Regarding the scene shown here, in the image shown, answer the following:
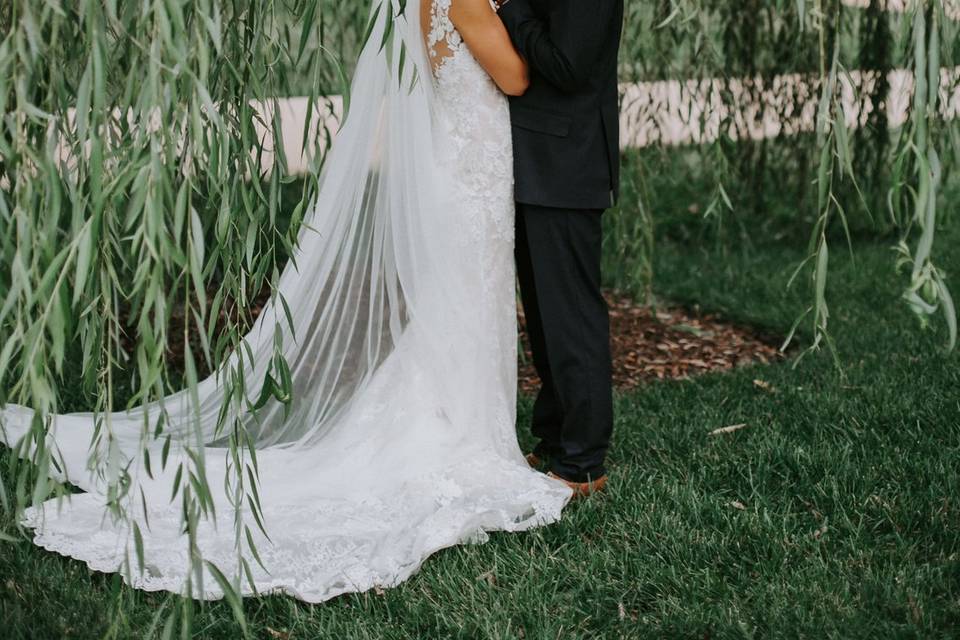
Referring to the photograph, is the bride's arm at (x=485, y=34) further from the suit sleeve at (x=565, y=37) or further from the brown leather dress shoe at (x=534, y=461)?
the brown leather dress shoe at (x=534, y=461)

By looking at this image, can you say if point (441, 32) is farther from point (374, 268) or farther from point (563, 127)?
point (374, 268)

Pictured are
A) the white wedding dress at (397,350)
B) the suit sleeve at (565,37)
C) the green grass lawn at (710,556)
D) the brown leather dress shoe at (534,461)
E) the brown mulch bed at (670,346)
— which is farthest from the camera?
the brown mulch bed at (670,346)

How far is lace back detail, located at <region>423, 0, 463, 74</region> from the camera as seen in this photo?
252 cm

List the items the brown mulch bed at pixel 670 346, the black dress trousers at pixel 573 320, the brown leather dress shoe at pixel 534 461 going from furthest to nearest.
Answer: the brown mulch bed at pixel 670 346 < the brown leather dress shoe at pixel 534 461 < the black dress trousers at pixel 573 320

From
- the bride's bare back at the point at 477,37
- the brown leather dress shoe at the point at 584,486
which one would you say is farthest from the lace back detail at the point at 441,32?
the brown leather dress shoe at the point at 584,486

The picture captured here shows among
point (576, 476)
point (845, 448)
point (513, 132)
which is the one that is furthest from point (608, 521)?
point (513, 132)

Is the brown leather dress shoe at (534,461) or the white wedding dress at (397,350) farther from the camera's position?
the brown leather dress shoe at (534,461)

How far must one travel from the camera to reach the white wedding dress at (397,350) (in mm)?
2514

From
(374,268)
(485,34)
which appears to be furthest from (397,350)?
(485,34)

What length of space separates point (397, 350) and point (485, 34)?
776 millimetres

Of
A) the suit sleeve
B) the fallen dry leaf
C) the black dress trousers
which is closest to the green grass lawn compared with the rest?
the fallen dry leaf

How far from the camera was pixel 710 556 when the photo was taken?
2367 mm

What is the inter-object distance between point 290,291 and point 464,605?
92 centimetres

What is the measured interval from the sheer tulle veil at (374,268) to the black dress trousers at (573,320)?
18cm
